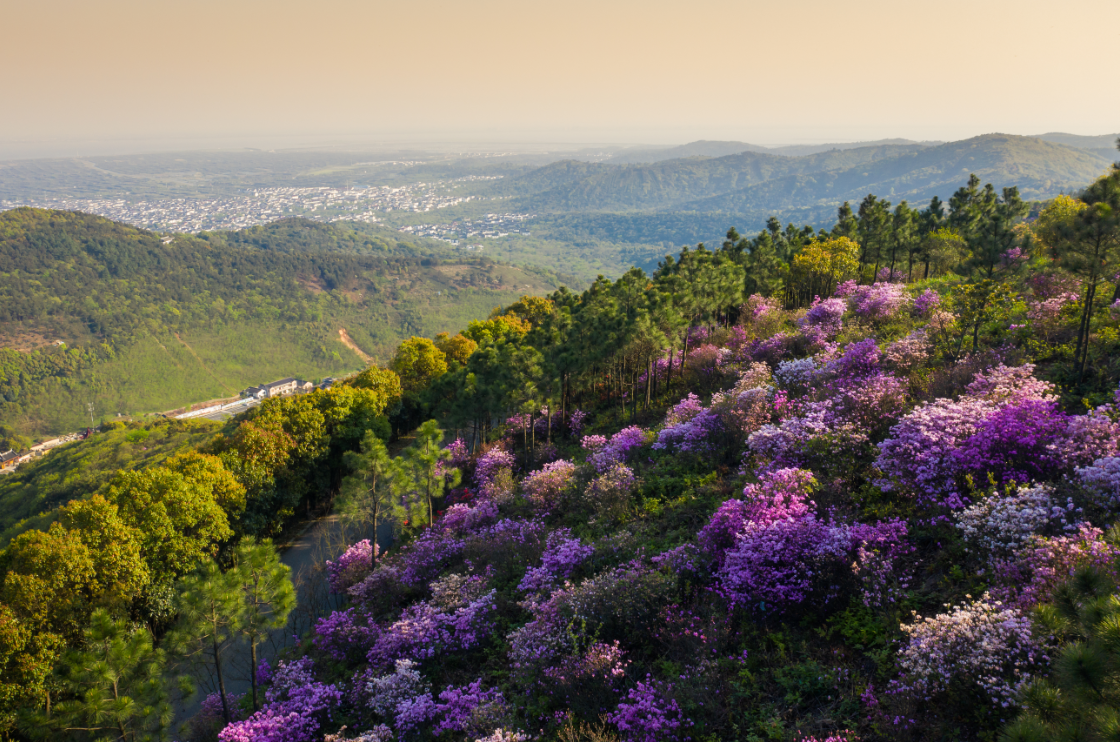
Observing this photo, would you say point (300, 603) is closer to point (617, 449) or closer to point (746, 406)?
point (617, 449)

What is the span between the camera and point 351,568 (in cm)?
2331

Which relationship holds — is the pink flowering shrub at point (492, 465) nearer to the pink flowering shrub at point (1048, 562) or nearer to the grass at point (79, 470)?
the pink flowering shrub at point (1048, 562)

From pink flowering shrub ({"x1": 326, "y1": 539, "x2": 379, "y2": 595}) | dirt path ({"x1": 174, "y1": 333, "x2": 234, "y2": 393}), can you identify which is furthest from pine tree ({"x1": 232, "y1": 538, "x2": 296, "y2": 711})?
dirt path ({"x1": 174, "y1": 333, "x2": 234, "y2": 393})

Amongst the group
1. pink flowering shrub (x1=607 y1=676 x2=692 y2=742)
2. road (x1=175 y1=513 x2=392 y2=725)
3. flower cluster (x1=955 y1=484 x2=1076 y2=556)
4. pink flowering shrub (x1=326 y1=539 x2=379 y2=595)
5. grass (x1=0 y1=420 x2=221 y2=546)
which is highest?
flower cluster (x1=955 y1=484 x2=1076 y2=556)

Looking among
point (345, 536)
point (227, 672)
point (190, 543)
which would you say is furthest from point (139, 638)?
point (345, 536)

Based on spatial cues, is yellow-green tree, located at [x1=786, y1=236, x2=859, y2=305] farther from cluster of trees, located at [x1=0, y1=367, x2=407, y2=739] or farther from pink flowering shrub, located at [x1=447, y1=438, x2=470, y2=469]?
cluster of trees, located at [x1=0, y1=367, x2=407, y2=739]

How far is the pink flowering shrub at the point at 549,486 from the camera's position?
73.2 feet

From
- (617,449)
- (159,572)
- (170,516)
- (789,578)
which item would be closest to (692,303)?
(617,449)

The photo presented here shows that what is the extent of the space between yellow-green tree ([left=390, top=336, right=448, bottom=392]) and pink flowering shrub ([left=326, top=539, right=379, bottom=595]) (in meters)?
24.6

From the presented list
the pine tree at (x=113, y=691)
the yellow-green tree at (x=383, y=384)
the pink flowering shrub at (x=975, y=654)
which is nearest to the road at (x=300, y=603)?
the pine tree at (x=113, y=691)

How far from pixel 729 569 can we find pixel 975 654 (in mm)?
4767

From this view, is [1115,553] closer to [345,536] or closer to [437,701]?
[437,701]

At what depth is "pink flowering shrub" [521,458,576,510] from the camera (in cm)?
2230

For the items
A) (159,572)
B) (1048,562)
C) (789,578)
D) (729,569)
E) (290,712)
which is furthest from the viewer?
(159,572)
